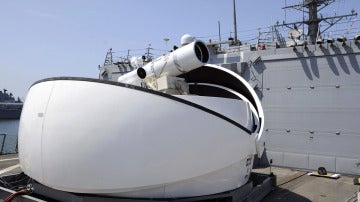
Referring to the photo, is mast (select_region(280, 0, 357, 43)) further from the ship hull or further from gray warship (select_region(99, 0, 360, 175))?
the ship hull

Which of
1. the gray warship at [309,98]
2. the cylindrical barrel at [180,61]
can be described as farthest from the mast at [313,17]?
the cylindrical barrel at [180,61]

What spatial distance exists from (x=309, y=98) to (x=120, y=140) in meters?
10.9

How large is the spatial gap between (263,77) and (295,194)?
6764mm

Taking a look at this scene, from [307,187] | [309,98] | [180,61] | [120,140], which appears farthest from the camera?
[309,98]

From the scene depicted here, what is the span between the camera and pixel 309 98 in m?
14.5

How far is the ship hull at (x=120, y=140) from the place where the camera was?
5.92 meters

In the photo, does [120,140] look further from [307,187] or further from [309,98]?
[309,98]

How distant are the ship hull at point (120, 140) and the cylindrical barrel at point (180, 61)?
2.05 meters

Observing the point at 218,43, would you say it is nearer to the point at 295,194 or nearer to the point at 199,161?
the point at 295,194

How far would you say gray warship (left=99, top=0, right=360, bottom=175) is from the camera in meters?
13.6

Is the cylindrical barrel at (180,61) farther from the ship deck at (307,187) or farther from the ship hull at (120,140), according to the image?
the ship deck at (307,187)

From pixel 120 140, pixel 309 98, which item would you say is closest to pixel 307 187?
pixel 309 98

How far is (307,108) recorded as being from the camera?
47.6 ft

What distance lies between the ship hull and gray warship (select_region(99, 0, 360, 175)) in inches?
256
